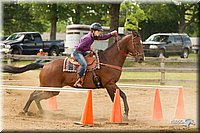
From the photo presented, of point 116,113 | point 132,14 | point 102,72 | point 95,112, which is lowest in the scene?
point 95,112

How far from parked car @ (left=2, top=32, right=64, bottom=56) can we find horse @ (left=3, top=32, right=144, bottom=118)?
18810 millimetres

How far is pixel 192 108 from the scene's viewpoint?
41.2 ft

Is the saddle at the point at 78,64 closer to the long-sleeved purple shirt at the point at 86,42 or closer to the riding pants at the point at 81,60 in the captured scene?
the riding pants at the point at 81,60

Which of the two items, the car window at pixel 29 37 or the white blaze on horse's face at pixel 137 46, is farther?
the car window at pixel 29 37

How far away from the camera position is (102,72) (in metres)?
10.7

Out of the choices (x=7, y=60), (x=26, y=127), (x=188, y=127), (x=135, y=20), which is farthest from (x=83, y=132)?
(x=135, y=20)

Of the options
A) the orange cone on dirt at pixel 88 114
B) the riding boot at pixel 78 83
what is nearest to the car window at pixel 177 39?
the riding boot at pixel 78 83

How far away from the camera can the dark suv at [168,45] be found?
31.6m

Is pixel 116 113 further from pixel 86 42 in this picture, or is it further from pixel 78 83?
pixel 86 42

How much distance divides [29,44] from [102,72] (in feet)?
67.5

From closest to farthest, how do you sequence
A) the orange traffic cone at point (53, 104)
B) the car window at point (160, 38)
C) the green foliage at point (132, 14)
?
the orange traffic cone at point (53, 104), the car window at point (160, 38), the green foliage at point (132, 14)

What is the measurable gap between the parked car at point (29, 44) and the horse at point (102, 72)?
61.7 ft

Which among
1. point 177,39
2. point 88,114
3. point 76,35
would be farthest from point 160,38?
point 88,114

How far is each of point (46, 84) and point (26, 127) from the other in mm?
2509
